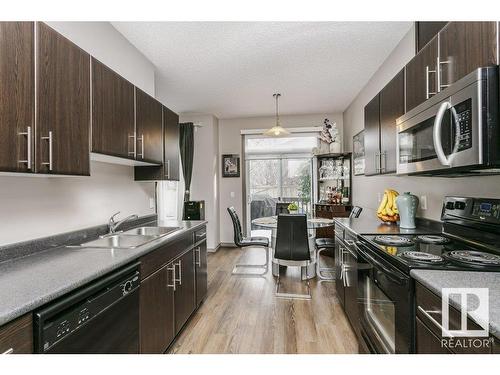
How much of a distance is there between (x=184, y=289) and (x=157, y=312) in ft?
1.55

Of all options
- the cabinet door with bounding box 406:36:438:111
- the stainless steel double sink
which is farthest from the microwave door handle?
the stainless steel double sink

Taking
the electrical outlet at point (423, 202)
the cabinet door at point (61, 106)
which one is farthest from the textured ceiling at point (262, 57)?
the electrical outlet at point (423, 202)

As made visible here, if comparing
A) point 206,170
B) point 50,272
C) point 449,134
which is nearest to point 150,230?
point 50,272

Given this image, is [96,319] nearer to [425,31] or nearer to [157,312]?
[157,312]

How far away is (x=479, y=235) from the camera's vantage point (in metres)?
1.49

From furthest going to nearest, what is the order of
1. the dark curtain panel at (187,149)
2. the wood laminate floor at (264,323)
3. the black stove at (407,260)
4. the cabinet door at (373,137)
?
1. the dark curtain panel at (187,149)
2. the cabinet door at (373,137)
3. the wood laminate floor at (264,323)
4. the black stove at (407,260)

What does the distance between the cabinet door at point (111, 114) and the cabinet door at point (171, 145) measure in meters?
0.60

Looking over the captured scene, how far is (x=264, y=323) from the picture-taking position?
2.38m

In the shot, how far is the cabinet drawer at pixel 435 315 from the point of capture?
79 centimetres

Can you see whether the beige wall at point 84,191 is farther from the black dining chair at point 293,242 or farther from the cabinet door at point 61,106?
the black dining chair at point 293,242

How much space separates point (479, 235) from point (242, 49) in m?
2.53
